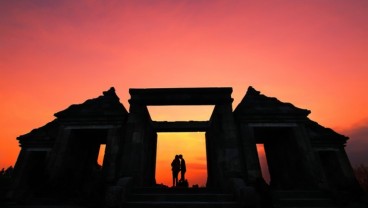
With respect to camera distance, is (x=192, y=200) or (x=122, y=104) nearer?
(x=192, y=200)

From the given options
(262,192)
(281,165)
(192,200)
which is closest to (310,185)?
(281,165)

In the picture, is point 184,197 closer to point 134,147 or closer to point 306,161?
point 134,147

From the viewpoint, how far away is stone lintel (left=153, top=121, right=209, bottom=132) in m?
16.1

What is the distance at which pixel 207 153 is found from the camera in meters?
16.8

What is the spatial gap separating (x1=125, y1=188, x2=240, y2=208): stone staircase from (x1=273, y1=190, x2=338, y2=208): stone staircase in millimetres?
2156

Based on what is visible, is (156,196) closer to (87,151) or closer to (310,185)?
(310,185)

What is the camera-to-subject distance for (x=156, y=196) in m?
8.89

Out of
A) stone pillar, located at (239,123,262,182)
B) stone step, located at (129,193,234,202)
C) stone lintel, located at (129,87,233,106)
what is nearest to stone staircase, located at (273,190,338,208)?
stone step, located at (129,193,234,202)

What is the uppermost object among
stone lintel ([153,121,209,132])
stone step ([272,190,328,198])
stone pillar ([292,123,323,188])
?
stone lintel ([153,121,209,132])

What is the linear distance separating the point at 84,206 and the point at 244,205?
6.32 meters

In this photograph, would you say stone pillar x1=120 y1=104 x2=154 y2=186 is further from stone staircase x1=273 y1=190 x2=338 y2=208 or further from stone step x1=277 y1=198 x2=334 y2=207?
stone step x1=277 y1=198 x2=334 y2=207

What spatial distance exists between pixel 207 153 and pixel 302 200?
26.7 ft

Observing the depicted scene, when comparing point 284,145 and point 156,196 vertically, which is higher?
point 284,145

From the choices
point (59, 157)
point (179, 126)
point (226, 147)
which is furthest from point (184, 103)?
point (59, 157)
